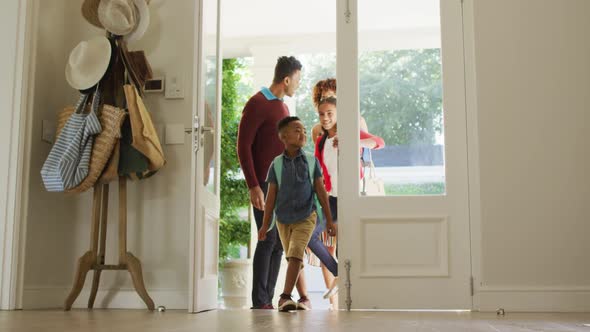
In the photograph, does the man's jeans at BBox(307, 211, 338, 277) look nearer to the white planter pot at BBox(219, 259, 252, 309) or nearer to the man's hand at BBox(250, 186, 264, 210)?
the man's hand at BBox(250, 186, 264, 210)

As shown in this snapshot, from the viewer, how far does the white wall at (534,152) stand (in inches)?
145

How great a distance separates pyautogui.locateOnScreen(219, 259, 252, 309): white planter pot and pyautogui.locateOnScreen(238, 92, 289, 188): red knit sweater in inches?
40.6

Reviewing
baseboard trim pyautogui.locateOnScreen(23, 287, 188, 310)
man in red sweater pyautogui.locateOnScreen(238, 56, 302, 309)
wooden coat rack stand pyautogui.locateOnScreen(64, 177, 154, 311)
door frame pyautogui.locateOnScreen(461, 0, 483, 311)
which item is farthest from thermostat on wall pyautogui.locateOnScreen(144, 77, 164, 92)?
door frame pyautogui.locateOnScreen(461, 0, 483, 311)

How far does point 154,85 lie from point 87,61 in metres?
0.39

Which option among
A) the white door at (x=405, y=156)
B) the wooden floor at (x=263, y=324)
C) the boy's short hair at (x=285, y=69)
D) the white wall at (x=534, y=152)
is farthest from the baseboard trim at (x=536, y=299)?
the boy's short hair at (x=285, y=69)

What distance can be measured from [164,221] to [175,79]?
809 mm

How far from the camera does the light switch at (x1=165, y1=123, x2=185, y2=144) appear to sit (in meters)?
4.01

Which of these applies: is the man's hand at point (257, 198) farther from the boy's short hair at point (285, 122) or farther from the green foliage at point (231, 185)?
the green foliage at point (231, 185)

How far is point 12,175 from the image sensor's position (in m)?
3.72

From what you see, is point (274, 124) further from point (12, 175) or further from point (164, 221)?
point (12, 175)

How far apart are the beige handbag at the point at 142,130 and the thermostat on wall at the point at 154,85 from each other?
10.9 inches

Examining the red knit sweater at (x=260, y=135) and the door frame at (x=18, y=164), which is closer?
the door frame at (x=18, y=164)

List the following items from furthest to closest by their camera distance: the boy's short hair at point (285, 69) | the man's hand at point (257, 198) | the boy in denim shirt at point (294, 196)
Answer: the boy's short hair at point (285, 69) → the man's hand at point (257, 198) → the boy in denim shirt at point (294, 196)

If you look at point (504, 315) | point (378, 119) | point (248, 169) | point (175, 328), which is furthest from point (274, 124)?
point (175, 328)
